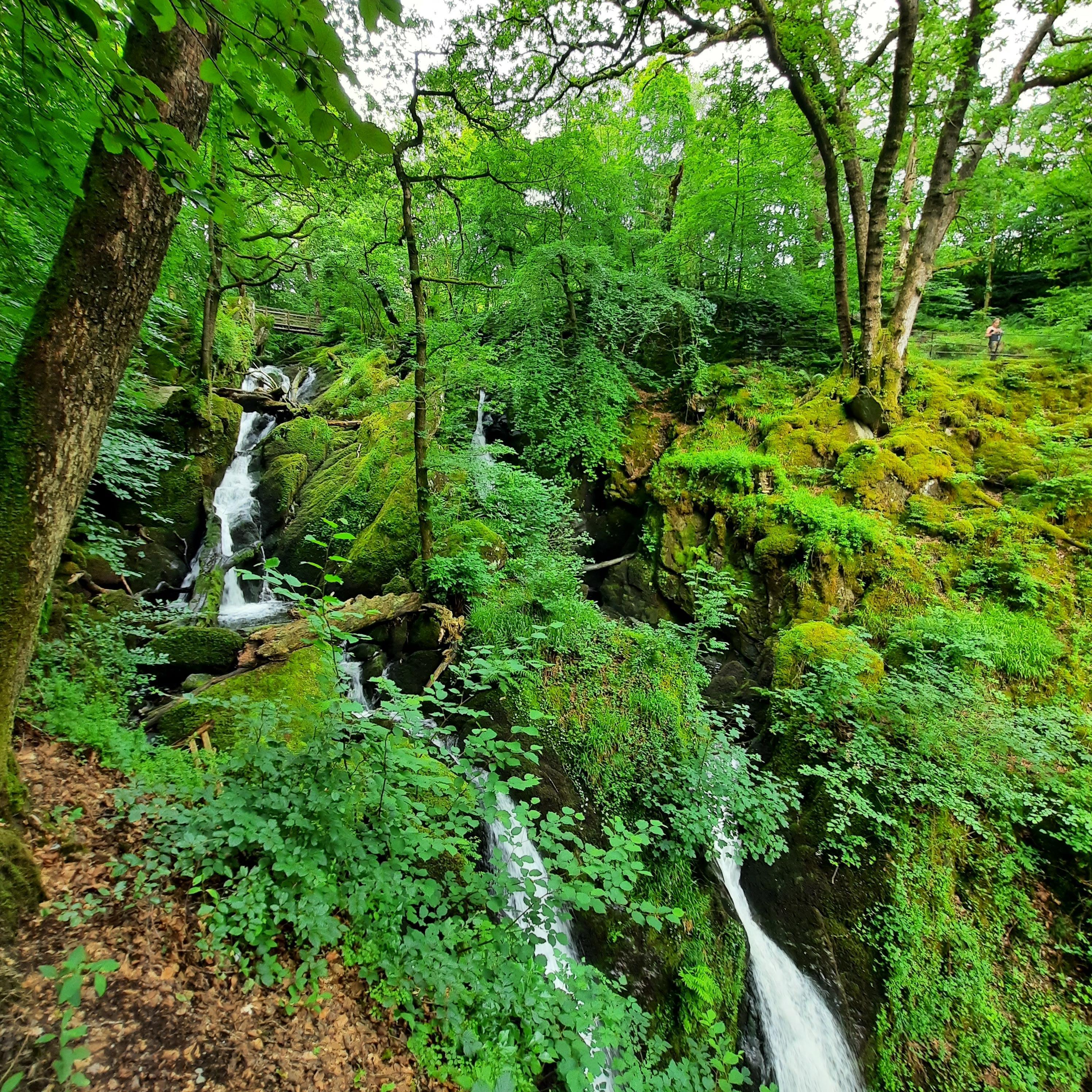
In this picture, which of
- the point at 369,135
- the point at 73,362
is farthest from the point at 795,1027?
the point at 73,362

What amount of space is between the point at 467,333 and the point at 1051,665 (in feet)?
25.0

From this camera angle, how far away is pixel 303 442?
32.1ft

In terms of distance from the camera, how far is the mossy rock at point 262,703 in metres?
3.08

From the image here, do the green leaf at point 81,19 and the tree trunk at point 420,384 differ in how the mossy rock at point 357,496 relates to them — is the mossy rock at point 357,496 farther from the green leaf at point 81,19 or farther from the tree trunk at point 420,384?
the green leaf at point 81,19

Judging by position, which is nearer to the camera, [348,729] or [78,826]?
[78,826]

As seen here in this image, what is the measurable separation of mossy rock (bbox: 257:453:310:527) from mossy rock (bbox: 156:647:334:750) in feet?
16.6

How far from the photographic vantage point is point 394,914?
2527mm

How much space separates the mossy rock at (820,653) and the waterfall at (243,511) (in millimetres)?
6180

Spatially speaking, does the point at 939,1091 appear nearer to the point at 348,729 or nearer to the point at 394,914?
the point at 394,914

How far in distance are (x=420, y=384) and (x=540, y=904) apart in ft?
17.2

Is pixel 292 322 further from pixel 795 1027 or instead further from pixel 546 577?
pixel 795 1027

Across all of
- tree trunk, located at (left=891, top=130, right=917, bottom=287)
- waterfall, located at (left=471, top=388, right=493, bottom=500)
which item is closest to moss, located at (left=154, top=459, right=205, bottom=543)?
waterfall, located at (left=471, top=388, right=493, bottom=500)

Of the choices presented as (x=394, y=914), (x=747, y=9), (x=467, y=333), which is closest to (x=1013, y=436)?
(x=747, y=9)

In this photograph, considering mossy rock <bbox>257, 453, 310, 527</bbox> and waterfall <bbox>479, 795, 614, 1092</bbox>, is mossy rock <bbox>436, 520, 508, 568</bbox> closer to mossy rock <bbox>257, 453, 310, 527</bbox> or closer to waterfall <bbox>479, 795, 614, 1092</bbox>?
waterfall <bbox>479, 795, 614, 1092</bbox>
